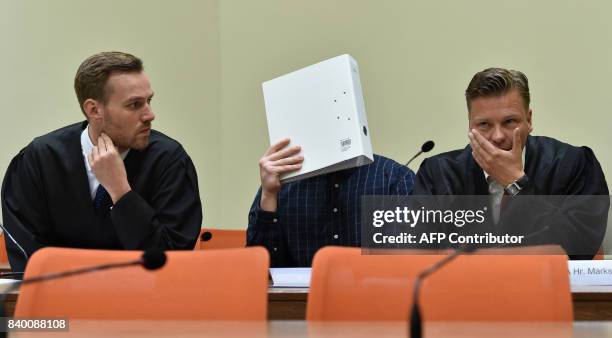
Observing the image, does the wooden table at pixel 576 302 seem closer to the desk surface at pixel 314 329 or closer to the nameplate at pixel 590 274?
the nameplate at pixel 590 274

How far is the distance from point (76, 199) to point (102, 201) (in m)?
0.08

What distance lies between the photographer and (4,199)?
→ 2832mm

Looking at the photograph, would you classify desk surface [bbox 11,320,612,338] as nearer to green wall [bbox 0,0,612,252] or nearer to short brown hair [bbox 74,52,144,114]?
short brown hair [bbox 74,52,144,114]

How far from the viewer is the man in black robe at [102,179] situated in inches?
106

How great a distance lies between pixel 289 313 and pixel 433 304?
0.58 meters

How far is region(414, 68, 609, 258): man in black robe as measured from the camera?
8.36ft

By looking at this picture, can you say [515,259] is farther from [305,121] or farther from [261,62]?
[261,62]

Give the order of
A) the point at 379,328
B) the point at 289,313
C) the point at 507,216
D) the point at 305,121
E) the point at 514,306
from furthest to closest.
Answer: the point at 305,121 → the point at 507,216 → the point at 289,313 → the point at 514,306 → the point at 379,328

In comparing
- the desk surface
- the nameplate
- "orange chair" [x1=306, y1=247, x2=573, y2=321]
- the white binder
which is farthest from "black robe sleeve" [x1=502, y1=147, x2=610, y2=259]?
the desk surface

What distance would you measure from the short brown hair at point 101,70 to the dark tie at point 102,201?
31 cm

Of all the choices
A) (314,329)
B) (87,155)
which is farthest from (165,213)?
(314,329)

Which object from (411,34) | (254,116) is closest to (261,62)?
(254,116)

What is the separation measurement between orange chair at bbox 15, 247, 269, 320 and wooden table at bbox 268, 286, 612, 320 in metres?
0.47

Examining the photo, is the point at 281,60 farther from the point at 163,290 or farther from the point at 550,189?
the point at 163,290
